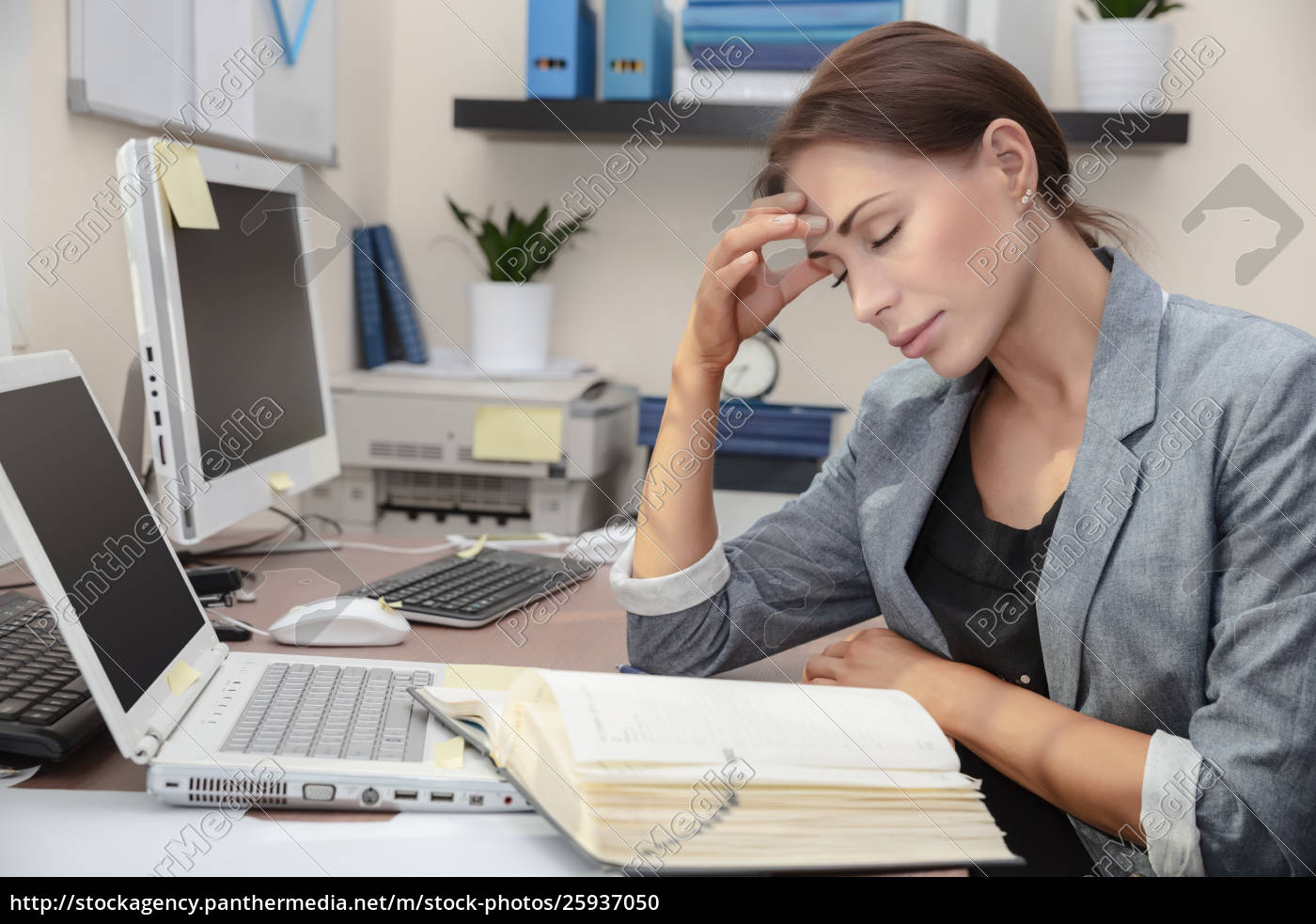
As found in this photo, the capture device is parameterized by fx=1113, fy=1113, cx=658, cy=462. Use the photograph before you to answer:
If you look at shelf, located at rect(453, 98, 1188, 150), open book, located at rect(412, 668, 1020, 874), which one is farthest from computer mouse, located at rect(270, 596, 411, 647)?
shelf, located at rect(453, 98, 1188, 150)

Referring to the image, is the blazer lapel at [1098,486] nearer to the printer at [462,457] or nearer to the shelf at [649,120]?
the printer at [462,457]

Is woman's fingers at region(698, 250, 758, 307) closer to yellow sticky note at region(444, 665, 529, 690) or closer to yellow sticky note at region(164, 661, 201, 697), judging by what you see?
yellow sticky note at region(444, 665, 529, 690)

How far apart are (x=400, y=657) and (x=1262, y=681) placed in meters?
0.69

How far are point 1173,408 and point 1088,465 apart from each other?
0.08 meters

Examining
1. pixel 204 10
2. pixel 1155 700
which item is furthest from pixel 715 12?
pixel 1155 700

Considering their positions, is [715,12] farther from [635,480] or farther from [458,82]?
[635,480]

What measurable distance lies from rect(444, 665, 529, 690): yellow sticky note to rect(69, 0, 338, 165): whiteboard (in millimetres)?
960

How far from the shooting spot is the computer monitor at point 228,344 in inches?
41.5

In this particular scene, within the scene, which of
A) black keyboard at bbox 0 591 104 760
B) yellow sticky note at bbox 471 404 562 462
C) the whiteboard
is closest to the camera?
black keyboard at bbox 0 591 104 760

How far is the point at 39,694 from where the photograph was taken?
2.50 feet

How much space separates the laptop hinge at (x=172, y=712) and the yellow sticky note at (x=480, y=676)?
0.57ft

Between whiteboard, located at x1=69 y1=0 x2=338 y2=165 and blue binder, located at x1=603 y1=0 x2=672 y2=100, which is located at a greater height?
blue binder, located at x1=603 y1=0 x2=672 y2=100

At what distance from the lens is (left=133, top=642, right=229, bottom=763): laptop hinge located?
0.66m

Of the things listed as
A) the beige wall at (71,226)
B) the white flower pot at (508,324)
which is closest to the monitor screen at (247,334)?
the beige wall at (71,226)
